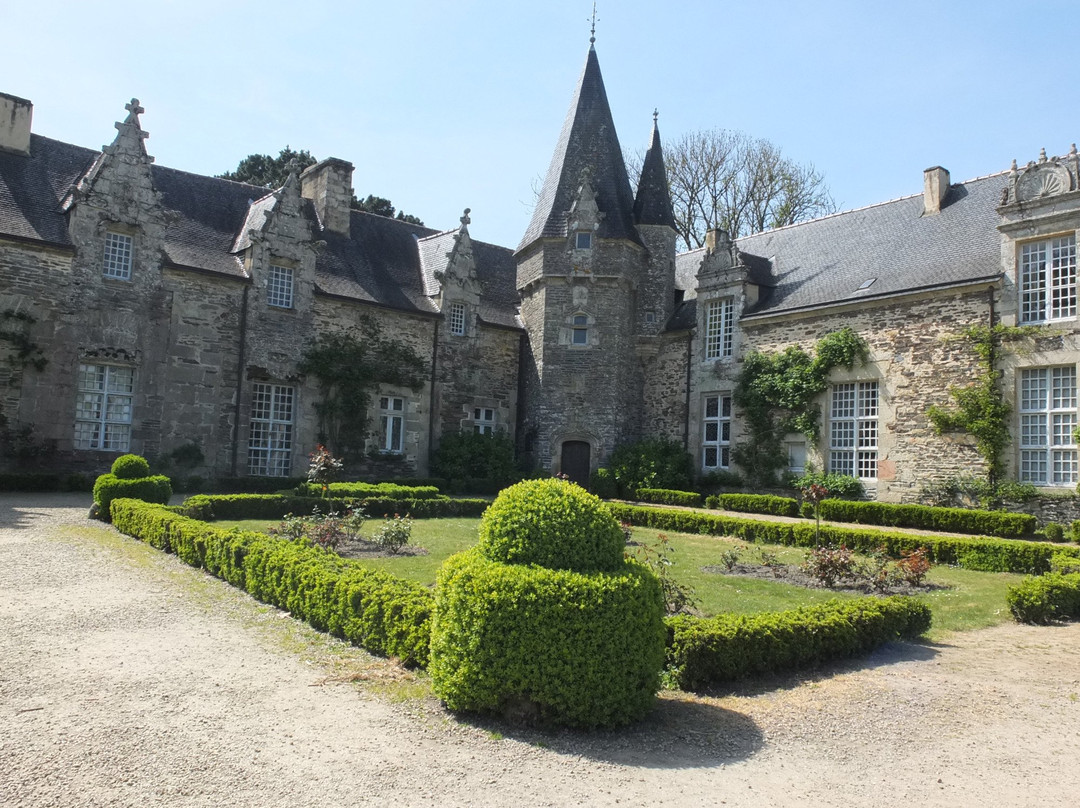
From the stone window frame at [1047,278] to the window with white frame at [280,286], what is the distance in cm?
1809

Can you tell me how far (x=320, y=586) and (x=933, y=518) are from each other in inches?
536

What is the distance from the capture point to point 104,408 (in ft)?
60.6

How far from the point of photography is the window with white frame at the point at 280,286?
21.3 m

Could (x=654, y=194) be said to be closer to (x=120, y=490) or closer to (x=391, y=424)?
(x=391, y=424)

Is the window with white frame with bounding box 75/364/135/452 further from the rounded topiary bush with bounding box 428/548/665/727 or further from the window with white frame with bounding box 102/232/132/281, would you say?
the rounded topiary bush with bounding box 428/548/665/727

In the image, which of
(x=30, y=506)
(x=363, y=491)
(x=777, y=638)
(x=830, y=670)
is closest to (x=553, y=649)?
(x=777, y=638)

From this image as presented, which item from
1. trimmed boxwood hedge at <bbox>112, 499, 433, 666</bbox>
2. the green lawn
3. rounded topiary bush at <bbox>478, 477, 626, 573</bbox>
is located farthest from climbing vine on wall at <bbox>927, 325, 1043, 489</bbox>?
trimmed boxwood hedge at <bbox>112, 499, 433, 666</bbox>

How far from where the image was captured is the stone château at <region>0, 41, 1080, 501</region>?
1731 cm

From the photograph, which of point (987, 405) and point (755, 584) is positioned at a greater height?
point (987, 405)

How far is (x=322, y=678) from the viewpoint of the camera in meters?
5.80

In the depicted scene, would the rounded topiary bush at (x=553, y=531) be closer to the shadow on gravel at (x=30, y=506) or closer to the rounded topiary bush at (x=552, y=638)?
the rounded topiary bush at (x=552, y=638)

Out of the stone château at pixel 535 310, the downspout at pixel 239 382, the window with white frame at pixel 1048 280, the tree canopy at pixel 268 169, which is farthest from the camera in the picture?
the tree canopy at pixel 268 169

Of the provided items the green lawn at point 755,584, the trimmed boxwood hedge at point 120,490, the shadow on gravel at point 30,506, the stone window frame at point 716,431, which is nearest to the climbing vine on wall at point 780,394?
the stone window frame at point 716,431

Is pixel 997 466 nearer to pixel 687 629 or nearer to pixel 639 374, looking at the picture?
pixel 639 374
